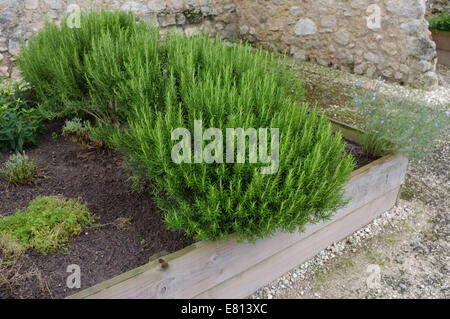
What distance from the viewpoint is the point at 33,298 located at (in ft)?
7.07

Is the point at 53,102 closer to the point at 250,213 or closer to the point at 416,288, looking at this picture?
the point at 250,213

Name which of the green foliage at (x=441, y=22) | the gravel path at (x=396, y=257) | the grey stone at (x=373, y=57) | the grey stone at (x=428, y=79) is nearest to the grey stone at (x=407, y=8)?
the grey stone at (x=373, y=57)

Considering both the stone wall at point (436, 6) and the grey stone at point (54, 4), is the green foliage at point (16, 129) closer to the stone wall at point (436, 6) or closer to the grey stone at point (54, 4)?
the grey stone at point (54, 4)

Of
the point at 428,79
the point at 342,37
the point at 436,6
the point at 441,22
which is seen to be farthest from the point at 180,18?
the point at 436,6

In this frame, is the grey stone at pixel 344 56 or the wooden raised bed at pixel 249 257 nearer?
the wooden raised bed at pixel 249 257

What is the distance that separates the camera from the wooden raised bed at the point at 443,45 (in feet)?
23.6

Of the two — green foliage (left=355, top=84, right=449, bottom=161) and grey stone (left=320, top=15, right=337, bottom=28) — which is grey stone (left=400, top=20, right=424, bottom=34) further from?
green foliage (left=355, top=84, right=449, bottom=161)

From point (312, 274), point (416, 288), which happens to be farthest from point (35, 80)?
point (416, 288)

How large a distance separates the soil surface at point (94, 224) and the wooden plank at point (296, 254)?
0.41m

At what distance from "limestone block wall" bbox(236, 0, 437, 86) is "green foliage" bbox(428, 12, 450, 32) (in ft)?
6.37

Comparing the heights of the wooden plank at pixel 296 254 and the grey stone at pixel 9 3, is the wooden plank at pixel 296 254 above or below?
below

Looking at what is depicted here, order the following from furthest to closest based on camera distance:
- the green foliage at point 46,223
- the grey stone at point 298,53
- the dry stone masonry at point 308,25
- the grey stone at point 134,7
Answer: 1. the grey stone at point 298,53
2. the grey stone at point 134,7
3. the dry stone masonry at point 308,25
4. the green foliage at point 46,223

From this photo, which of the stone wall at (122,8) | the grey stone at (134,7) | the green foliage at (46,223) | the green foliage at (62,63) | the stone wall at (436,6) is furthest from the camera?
the stone wall at (436,6)

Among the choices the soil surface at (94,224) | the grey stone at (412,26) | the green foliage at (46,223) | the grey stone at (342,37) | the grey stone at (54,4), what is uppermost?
the grey stone at (54,4)
